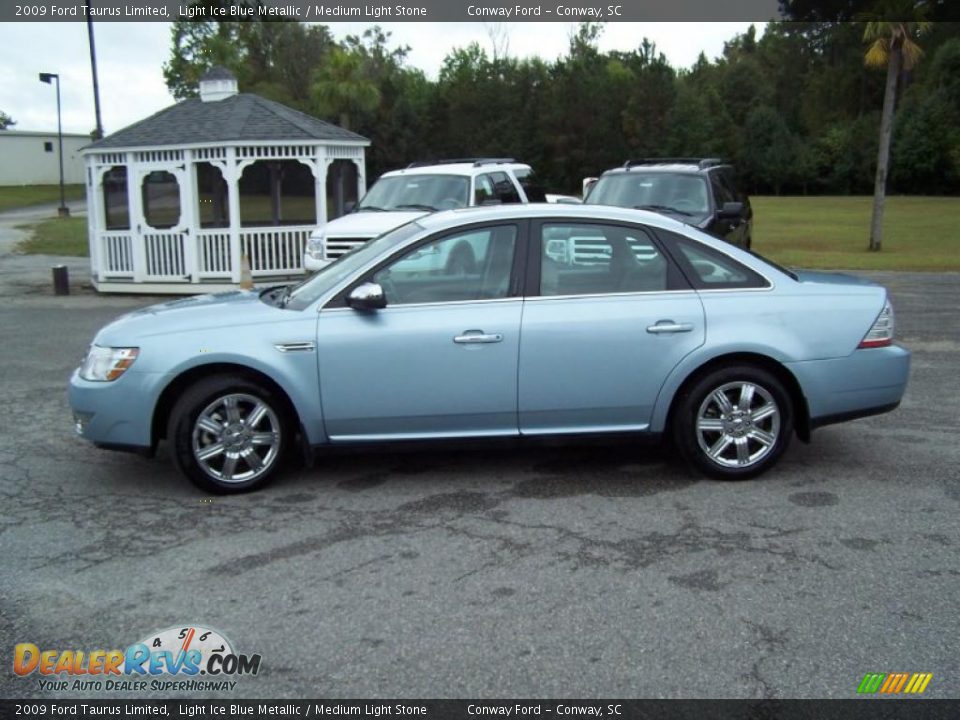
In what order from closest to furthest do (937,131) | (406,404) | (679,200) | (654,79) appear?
(406,404) < (679,200) < (654,79) < (937,131)

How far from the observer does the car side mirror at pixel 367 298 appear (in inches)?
218

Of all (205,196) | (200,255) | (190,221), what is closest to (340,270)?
(200,255)

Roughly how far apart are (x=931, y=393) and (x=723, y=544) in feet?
13.4

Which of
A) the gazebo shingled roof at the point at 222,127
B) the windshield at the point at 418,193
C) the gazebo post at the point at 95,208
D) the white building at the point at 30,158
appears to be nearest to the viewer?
the windshield at the point at 418,193

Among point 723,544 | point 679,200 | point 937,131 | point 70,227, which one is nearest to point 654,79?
point 937,131

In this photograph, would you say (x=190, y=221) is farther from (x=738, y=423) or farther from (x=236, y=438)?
(x=738, y=423)

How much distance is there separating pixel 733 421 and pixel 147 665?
3534 millimetres

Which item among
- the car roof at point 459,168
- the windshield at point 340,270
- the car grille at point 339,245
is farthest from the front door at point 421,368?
the car roof at point 459,168

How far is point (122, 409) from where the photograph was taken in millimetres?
5590

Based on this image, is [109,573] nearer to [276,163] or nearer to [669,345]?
[669,345]

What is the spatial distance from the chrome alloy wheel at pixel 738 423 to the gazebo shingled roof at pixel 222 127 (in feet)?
40.0

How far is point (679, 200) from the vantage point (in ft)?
42.4

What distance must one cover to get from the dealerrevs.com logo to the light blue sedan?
5.94 ft

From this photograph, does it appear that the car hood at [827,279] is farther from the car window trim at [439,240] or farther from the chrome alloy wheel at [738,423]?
the car window trim at [439,240]
